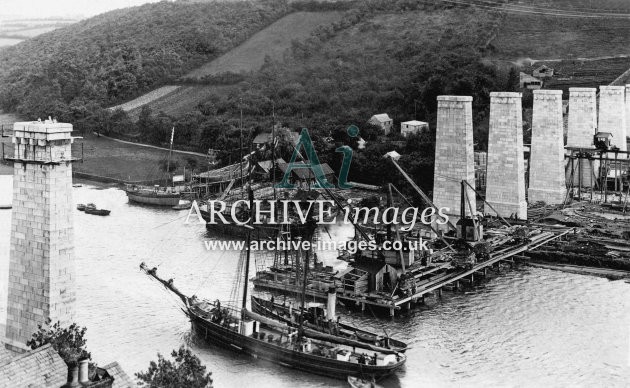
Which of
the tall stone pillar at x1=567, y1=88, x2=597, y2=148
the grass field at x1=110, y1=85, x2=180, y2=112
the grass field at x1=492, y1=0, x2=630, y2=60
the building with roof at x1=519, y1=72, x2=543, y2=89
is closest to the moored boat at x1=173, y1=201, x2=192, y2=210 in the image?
the tall stone pillar at x1=567, y1=88, x2=597, y2=148

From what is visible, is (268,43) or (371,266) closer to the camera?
(371,266)

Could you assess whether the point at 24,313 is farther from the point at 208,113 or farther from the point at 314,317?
the point at 208,113

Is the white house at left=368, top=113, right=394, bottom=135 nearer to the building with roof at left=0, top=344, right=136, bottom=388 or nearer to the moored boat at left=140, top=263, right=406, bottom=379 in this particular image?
the moored boat at left=140, top=263, right=406, bottom=379

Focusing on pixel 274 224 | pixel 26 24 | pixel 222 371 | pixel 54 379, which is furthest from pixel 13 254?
pixel 26 24

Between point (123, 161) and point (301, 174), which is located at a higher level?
point (123, 161)

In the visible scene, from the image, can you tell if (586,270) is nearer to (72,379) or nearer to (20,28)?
(72,379)

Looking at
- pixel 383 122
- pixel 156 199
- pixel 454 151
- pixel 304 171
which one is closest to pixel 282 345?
pixel 454 151

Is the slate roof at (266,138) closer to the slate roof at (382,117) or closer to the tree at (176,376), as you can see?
the slate roof at (382,117)

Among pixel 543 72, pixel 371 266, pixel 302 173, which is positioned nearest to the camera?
pixel 371 266

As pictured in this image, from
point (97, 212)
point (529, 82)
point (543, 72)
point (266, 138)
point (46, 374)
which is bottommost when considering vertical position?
point (46, 374)
